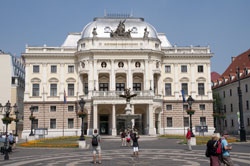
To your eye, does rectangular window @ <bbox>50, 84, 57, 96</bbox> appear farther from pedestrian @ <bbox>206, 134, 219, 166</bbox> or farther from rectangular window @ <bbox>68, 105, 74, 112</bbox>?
pedestrian @ <bbox>206, 134, 219, 166</bbox>

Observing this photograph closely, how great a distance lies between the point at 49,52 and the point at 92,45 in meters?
9.77

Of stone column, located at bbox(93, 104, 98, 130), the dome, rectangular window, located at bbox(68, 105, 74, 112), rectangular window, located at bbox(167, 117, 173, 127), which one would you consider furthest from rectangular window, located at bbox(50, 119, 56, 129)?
rectangular window, located at bbox(167, 117, 173, 127)

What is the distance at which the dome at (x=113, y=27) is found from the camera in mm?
67438

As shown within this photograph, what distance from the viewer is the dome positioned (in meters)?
67.4

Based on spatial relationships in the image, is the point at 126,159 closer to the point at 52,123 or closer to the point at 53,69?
the point at 52,123

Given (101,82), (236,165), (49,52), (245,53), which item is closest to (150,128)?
(101,82)

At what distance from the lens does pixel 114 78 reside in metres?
64.4

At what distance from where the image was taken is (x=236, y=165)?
19.0 metres

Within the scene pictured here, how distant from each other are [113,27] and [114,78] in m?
11.7

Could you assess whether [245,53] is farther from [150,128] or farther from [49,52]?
[49,52]

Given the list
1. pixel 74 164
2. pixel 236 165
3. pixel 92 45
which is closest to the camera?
pixel 236 165

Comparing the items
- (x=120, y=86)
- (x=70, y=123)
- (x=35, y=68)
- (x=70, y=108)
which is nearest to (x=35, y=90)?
(x=35, y=68)

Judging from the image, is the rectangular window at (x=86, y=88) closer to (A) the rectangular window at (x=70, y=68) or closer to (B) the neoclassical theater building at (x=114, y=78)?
(B) the neoclassical theater building at (x=114, y=78)

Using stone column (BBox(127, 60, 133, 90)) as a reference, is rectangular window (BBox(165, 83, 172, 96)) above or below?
below
